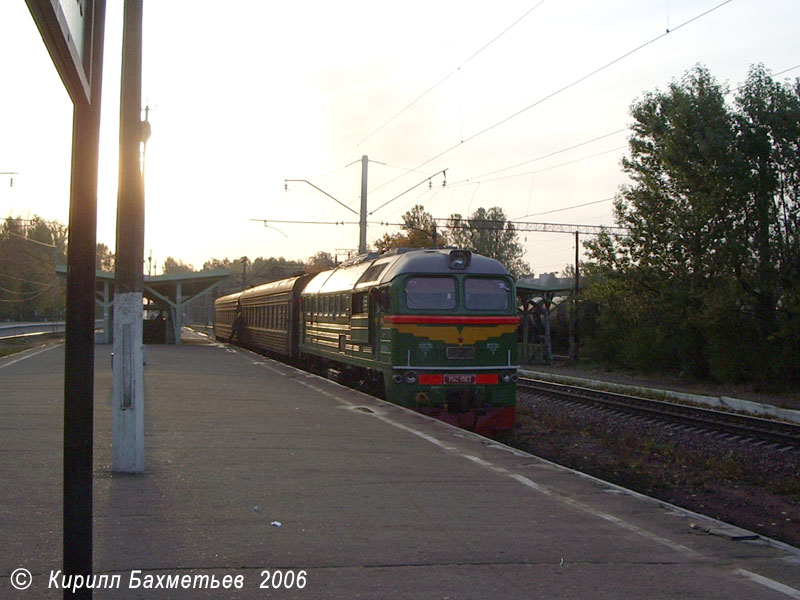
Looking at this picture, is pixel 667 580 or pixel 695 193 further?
pixel 695 193

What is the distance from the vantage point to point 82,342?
317 cm

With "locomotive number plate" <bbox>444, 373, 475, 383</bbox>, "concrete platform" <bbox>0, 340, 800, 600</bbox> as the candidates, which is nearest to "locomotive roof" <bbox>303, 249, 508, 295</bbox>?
"locomotive number plate" <bbox>444, 373, 475, 383</bbox>

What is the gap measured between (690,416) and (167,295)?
3156 centimetres

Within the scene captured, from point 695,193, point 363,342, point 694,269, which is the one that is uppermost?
point 695,193

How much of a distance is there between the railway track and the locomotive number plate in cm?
413

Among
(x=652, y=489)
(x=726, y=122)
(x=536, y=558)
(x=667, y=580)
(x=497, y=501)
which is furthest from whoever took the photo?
(x=726, y=122)

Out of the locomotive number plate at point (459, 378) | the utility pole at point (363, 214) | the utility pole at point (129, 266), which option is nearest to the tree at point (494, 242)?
the utility pole at point (363, 214)

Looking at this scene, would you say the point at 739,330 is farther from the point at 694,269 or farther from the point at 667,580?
the point at 667,580

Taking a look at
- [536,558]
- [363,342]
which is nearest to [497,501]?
[536,558]

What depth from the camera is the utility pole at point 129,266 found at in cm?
762

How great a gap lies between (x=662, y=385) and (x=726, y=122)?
807cm

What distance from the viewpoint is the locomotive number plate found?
46.1ft

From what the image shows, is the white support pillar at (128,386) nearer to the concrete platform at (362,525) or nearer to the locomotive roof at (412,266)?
the concrete platform at (362,525)

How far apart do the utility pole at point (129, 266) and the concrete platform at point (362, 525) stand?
416 mm
